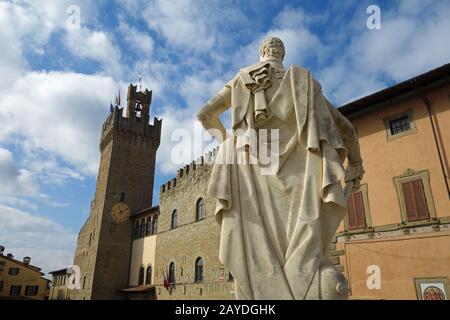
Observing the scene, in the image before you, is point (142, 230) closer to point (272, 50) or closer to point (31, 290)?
point (31, 290)

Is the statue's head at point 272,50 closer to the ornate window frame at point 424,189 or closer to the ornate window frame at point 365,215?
the ornate window frame at point 424,189

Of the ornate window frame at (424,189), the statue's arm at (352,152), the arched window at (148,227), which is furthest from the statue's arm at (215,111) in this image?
the arched window at (148,227)

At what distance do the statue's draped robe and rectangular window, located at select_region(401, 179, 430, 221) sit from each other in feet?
41.9

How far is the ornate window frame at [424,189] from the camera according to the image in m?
13.3

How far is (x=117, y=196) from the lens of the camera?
Answer: 3772cm

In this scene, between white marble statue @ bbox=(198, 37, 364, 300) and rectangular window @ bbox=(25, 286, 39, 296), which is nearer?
white marble statue @ bbox=(198, 37, 364, 300)

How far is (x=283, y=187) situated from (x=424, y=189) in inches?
529

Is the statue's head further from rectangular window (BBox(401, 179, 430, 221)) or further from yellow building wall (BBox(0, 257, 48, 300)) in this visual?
yellow building wall (BBox(0, 257, 48, 300))

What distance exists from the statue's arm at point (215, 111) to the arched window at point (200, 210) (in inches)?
968

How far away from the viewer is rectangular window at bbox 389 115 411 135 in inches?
596

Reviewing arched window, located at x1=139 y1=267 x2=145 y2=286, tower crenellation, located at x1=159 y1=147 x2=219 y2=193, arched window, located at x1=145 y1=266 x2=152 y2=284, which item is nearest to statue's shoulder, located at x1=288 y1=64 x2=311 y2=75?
tower crenellation, located at x1=159 y1=147 x2=219 y2=193
